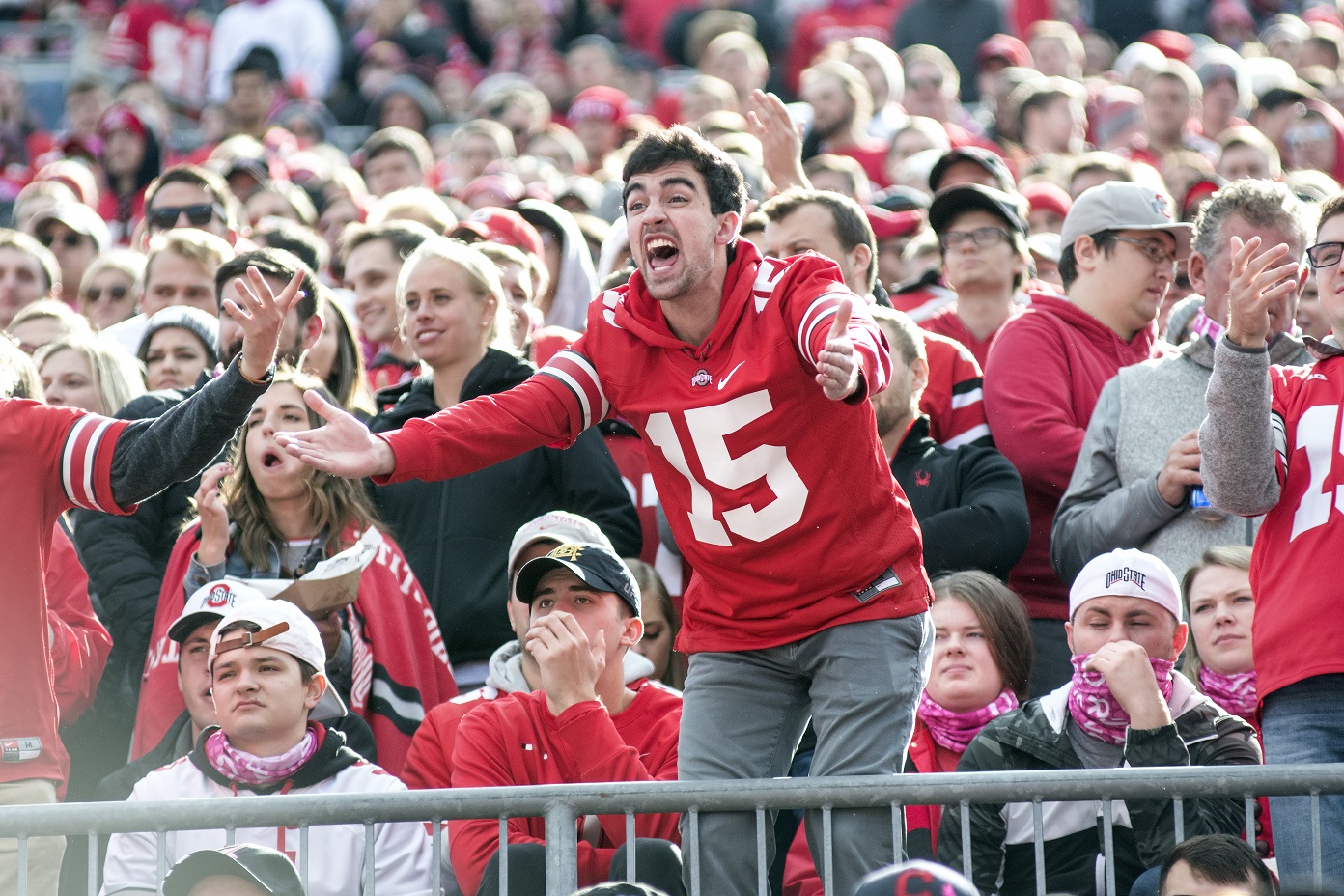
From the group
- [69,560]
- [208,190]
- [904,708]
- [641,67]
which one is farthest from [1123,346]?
[641,67]

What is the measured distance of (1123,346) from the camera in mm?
6469

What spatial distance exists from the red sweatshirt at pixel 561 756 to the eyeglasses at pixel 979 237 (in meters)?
2.40

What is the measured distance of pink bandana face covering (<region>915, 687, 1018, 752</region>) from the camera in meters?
5.41

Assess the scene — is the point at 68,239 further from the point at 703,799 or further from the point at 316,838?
the point at 703,799

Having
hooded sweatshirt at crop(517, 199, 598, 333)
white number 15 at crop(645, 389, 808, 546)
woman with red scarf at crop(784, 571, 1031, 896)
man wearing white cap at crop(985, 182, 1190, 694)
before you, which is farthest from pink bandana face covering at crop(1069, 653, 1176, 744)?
hooded sweatshirt at crop(517, 199, 598, 333)

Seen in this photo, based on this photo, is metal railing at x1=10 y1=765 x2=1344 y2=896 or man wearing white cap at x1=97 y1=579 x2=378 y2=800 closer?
metal railing at x1=10 y1=765 x2=1344 y2=896

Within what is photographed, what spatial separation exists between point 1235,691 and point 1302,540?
3.59 ft

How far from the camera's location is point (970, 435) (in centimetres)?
629

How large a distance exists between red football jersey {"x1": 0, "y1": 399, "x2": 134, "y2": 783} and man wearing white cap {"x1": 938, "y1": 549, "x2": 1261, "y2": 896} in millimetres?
2265

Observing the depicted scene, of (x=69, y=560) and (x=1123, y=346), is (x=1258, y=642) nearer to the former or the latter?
(x=1123, y=346)

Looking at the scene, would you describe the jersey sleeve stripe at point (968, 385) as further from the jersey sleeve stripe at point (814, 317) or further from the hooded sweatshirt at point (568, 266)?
the jersey sleeve stripe at point (814, 317)

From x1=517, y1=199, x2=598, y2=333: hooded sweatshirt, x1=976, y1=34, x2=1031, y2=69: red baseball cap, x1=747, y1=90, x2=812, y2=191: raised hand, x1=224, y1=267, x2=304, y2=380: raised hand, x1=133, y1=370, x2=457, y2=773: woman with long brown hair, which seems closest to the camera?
x1=224, y1=267, x2=304, y2=380: raised hand

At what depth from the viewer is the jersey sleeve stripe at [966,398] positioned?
637cm

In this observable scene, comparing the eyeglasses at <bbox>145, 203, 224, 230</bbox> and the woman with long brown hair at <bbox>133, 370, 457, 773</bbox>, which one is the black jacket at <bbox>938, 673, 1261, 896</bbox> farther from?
the eyeglasses at <bbox>145, 203, 224, 230</bbox>
